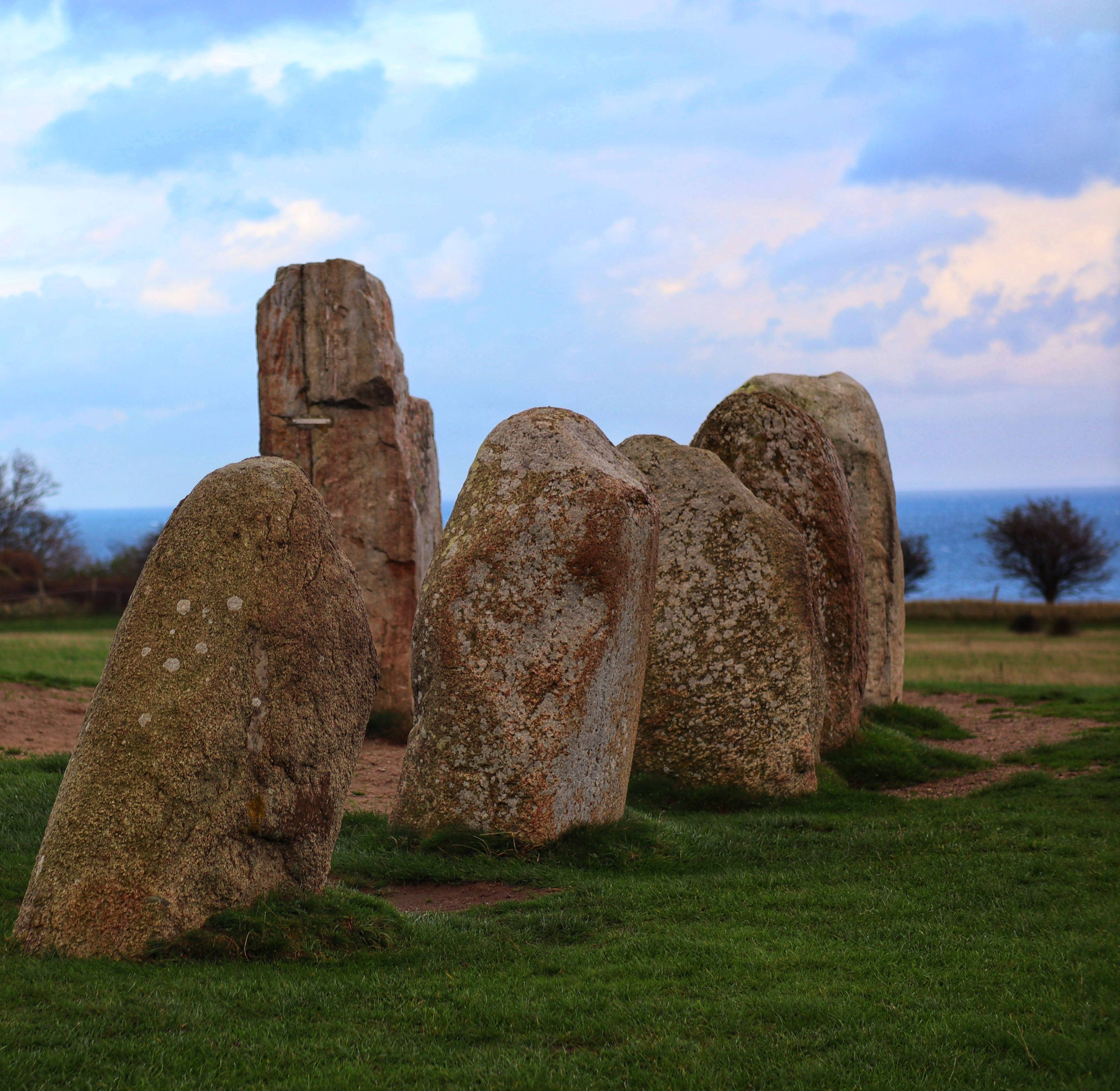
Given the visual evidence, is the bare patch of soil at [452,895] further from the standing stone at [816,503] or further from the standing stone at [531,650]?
the standing stone at [816,503]

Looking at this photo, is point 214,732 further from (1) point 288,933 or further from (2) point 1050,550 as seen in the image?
(2) point 1050,550

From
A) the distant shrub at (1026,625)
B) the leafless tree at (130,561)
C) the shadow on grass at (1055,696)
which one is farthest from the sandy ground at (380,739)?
the leafless tree at (130,561)

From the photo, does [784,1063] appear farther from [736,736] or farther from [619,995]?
[736,736]

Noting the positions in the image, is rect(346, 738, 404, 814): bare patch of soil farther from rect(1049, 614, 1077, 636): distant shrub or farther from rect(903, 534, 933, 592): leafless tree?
rect(903, 534, 933, 592): leafless tree

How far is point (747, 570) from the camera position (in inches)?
445

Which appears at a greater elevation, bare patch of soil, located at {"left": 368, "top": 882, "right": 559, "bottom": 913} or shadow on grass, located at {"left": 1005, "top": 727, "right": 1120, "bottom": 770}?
shadow on grass, located at {"left": 1005, "top": 727, "right": 1120, "bottom": 770}

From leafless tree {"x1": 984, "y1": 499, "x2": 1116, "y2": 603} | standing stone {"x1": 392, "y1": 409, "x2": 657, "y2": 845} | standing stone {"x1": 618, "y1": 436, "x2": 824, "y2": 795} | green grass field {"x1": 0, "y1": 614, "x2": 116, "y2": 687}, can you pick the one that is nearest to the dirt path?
green grass field {"x1": 0, "y1": 614, "x2": 116, "y2": 687}

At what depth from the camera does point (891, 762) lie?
510 inches

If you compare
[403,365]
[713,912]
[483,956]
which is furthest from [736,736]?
[403,365]

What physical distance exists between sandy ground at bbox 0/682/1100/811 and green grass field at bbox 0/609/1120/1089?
2.85m

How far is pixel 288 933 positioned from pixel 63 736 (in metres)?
8.03

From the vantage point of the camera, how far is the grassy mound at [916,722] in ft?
53.0

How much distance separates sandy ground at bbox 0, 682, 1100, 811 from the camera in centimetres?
1207

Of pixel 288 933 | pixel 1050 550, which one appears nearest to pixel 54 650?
pixel 288 933
